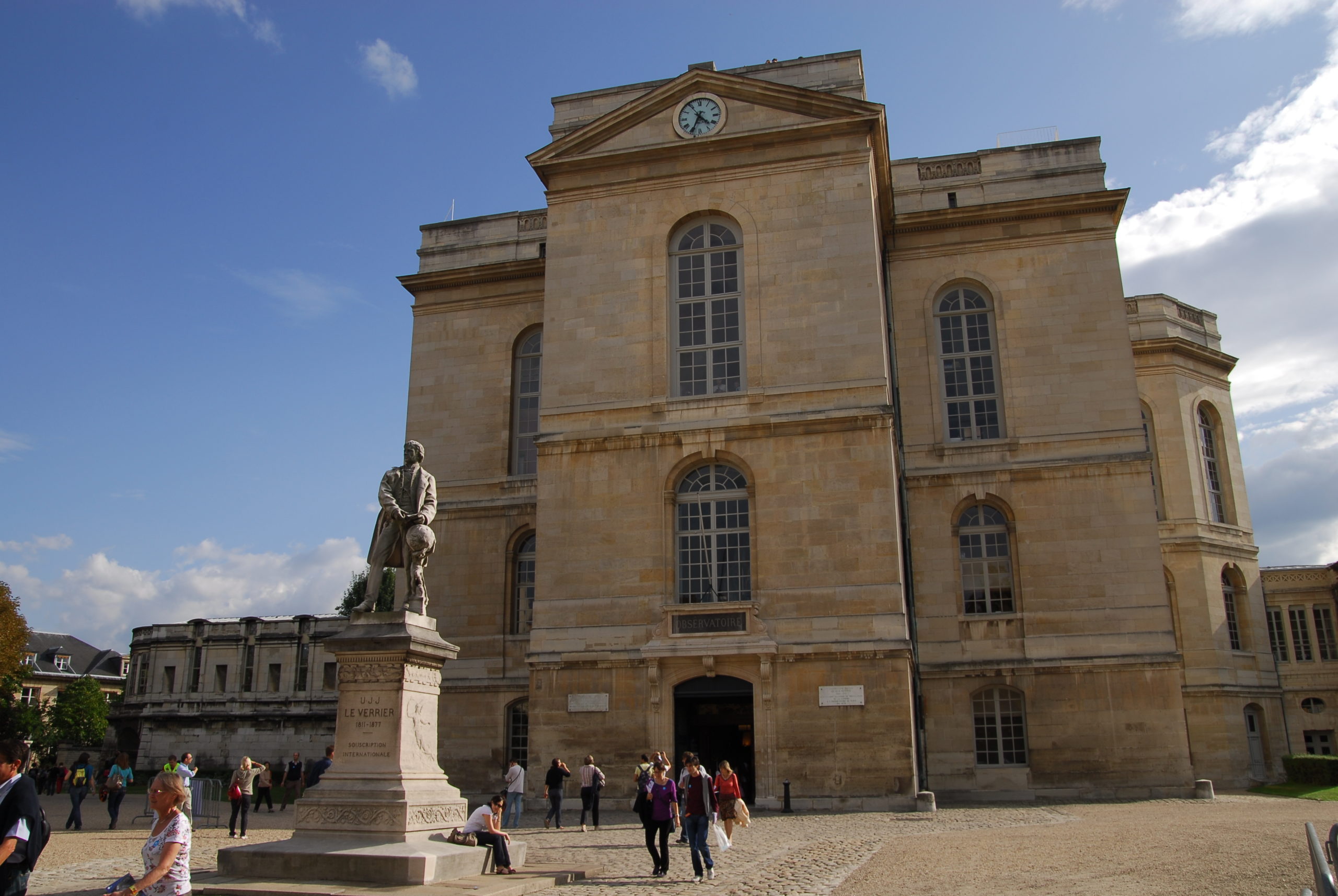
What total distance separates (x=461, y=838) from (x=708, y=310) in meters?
16.2

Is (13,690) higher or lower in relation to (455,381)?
lower

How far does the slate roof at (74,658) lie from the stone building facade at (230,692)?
28.6 meters

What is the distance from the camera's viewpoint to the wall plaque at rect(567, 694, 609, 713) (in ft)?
77.7

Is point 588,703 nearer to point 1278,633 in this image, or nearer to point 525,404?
point 525,404

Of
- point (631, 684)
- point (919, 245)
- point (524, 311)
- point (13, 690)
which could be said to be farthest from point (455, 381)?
point (13, 690)

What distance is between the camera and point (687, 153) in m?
26.8

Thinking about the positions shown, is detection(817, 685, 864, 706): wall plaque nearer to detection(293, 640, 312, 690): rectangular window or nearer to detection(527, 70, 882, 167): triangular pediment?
detection(527, 70, 882, 167): triangular pediment

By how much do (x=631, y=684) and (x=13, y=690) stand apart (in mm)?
48948

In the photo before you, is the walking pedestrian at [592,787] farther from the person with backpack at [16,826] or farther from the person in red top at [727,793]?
the person with backpack at [16,826]

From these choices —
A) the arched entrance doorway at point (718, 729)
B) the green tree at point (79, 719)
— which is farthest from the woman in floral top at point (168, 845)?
the green tree at point (79, 719)

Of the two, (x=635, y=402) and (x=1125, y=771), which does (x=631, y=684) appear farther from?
(x=1125, y=771)

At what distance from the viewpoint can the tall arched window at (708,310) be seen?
84.3 ft

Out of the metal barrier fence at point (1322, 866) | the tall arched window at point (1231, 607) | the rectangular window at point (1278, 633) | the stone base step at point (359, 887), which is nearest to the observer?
the metal barrier fence at point (1322, 866)

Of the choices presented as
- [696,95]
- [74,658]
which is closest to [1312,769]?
[696,95]
